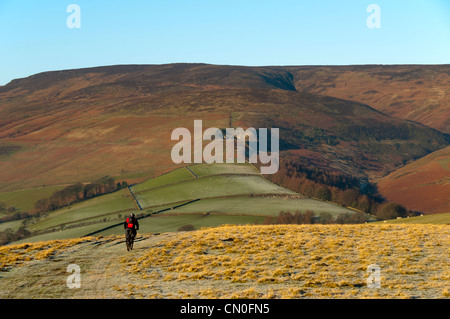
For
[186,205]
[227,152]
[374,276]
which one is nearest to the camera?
[374,276]

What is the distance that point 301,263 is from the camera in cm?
2489

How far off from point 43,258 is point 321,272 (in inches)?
701

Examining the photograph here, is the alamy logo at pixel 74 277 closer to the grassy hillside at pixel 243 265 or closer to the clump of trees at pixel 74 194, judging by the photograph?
the grassy hillside at pixel 243 265

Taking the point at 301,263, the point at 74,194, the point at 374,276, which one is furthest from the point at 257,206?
the point at 374,276

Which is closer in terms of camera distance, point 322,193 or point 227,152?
point 322,193

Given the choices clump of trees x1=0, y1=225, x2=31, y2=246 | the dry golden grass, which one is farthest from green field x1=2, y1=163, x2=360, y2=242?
the dry golden grass

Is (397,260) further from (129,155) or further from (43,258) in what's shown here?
(129,155)

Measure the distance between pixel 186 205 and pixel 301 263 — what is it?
81.4 metres

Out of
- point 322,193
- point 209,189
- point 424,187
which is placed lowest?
point 424,187

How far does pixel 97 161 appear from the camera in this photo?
196 metres

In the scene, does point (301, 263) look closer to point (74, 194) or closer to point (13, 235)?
point (13, 235)

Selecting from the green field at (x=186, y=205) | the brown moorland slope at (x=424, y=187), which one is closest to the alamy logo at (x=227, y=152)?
the green field at (x=186, y=205)

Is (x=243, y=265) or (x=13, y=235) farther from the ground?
(x=243, y=265)
